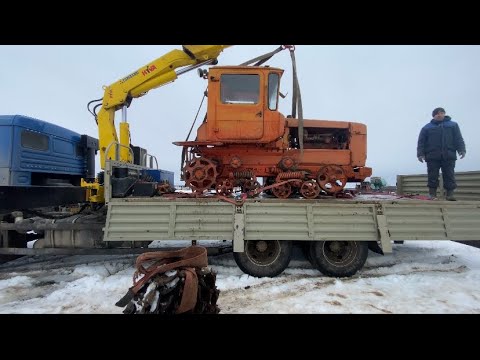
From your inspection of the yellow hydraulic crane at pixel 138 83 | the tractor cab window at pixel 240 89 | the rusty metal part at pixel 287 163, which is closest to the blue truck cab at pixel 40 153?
the yellow hydraulic crane at pixel 138 83

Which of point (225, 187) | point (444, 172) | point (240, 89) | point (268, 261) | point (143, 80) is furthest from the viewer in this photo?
point (143, 80)

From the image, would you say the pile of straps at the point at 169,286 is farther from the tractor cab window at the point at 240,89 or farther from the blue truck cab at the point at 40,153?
the blue truck cab at the point at 40,153

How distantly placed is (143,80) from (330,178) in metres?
4.44

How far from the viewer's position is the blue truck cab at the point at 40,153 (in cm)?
493

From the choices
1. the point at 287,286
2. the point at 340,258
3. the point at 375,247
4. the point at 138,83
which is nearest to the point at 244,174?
the point at 287,286


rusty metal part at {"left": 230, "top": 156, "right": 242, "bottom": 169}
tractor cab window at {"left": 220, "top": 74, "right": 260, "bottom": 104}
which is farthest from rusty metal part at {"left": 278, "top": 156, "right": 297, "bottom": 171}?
tractor cab window at {"left": 220, "top": 74, "right": 260, "bottom": 104}

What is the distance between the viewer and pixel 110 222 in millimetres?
4492

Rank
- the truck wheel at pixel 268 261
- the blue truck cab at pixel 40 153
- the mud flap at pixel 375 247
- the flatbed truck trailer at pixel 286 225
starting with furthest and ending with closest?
the mud flap at pixel 375 247 < the blue truck cab at pixel 40 153 < the truck wheel at pixel 268 261 < the flatbed truck trailer at pixel 286 225

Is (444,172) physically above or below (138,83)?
below

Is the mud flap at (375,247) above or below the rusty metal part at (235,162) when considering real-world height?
below

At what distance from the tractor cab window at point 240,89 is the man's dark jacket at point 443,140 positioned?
389 cm

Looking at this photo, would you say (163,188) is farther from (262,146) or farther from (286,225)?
(286,225)

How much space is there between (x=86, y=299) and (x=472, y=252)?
24.9 ft

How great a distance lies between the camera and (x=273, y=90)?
16.6ft
